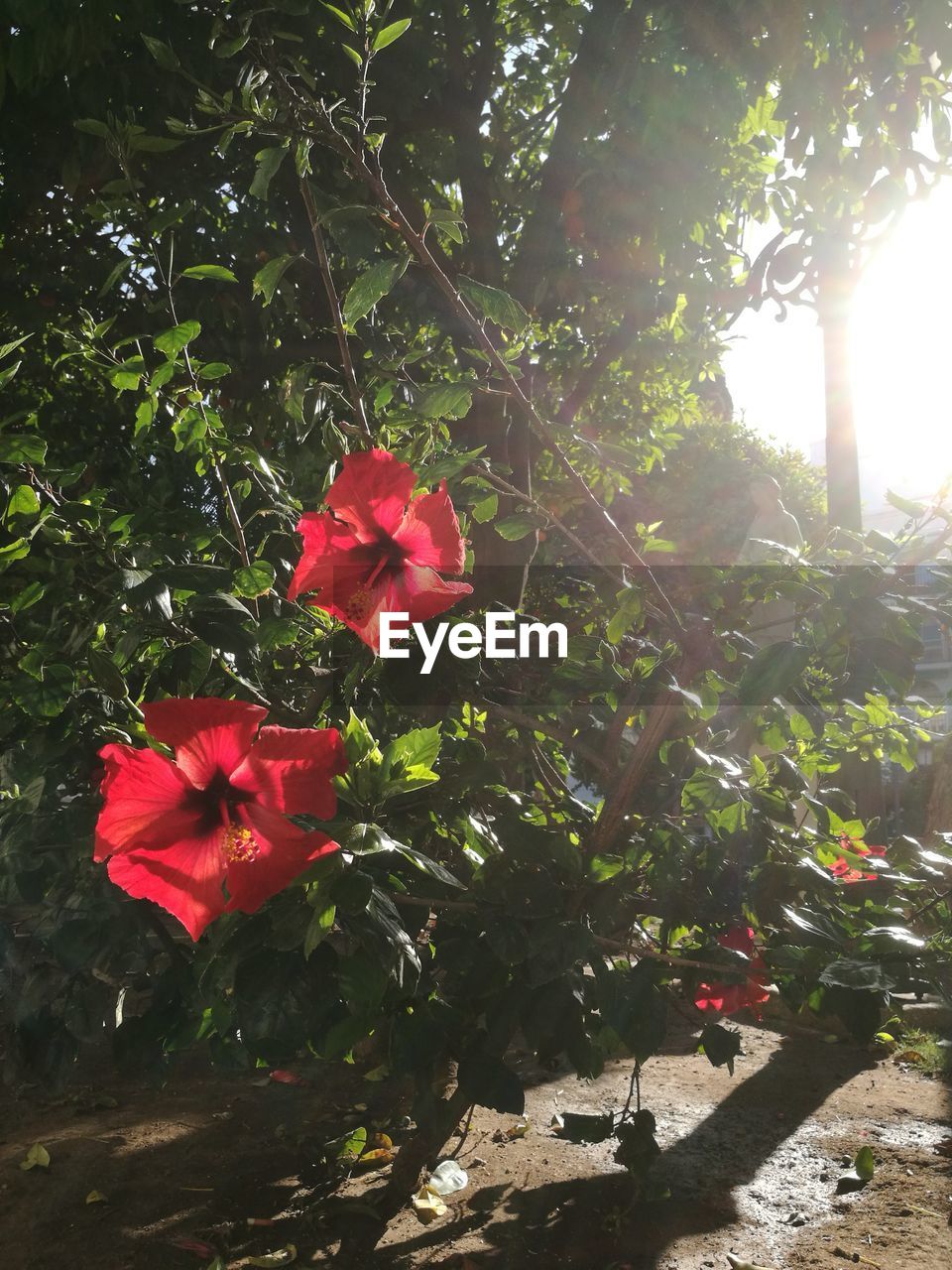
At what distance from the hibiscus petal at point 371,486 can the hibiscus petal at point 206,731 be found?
287mm

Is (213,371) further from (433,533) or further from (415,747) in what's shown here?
(415,747)

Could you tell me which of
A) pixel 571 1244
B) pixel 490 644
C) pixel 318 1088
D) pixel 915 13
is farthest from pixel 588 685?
pixel 915 13

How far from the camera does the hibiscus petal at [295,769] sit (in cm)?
114

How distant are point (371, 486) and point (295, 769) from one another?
362 millimetres

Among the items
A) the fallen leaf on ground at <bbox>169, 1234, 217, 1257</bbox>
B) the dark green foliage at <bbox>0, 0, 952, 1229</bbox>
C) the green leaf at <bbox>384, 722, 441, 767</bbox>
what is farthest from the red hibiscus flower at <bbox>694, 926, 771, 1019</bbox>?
the fallen leaf on ground at <bbox>169, 1234, 217, 1257</bbox>

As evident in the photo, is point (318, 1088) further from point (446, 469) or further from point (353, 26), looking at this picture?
point (353, 26)

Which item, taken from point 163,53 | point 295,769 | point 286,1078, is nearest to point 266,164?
point 163,53

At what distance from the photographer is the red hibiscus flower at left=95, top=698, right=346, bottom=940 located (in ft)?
→ 3.66

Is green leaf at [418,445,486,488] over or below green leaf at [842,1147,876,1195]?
over

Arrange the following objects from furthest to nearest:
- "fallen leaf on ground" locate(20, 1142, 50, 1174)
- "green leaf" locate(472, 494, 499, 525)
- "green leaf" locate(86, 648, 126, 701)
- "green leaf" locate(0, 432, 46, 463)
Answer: "fallen leaf on ground" locate(20, 1142, 50, 1174)
"green leaf" locate(472, 494, 499, 525)
"green leaf" locate(0, 432, 46, 463)
"green leaf" locate(86, 648, 126, 701)

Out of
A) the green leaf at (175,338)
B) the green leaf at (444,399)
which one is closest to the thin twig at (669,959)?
the green leaf at (444,399)

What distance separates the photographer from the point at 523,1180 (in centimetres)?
249

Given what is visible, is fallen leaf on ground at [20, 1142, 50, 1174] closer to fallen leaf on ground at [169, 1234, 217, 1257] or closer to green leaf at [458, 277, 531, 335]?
fallen leaf on ground at [169, 1234, 217, 1257]

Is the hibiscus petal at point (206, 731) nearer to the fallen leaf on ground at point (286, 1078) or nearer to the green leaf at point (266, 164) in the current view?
the green leaf at point (266, 164)
